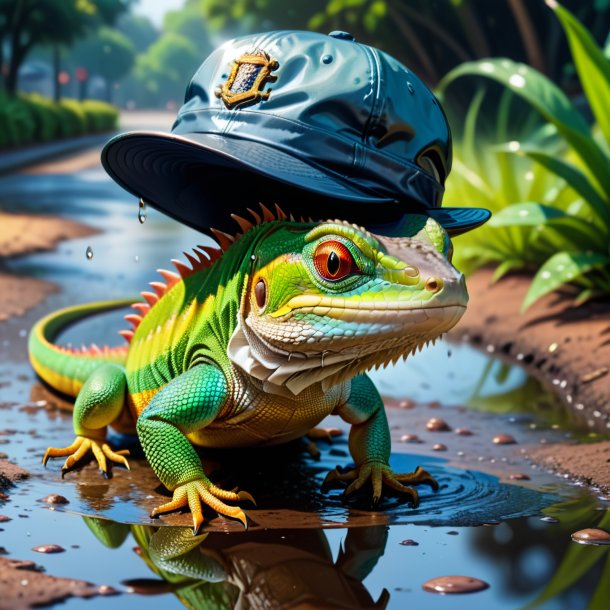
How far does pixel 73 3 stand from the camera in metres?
36.8

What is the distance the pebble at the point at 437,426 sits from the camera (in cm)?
536

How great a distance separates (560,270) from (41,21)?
33.1 metres

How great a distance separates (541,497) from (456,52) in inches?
910

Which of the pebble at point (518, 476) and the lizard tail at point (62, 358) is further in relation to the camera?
the lizard tail at point (62, 358)

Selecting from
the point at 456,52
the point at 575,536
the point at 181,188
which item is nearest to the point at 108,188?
the point at 456,52

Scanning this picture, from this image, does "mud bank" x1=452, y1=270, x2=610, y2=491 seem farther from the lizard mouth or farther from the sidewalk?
the sidewalk

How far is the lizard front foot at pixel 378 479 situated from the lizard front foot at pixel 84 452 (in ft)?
2.92

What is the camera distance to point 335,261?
351cm

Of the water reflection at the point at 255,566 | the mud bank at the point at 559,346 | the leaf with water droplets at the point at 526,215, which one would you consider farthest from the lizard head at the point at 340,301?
the leaf with water droplets at the point at 526,215

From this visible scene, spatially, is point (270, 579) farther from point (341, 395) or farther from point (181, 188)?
point (181, 188)

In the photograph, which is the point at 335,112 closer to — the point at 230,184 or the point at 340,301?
the point at 230,184

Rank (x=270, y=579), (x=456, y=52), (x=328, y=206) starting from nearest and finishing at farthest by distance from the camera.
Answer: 1. (x=270, y=579)
2. (x=328, y=206)
3. (x=456, y=52)

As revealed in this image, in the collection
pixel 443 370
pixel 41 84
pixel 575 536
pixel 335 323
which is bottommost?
pixel 41 84

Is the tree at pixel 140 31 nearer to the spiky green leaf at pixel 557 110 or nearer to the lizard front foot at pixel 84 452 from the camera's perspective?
the spiky green leaf at pixel 557 110
